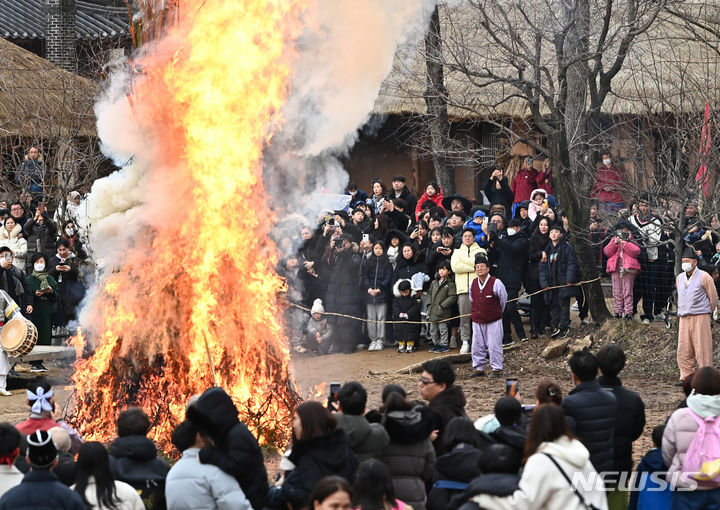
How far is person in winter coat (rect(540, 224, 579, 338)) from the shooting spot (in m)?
16.6

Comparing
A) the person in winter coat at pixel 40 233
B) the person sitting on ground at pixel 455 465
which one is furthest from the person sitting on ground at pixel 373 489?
the person in winter coat at pixel 40 233

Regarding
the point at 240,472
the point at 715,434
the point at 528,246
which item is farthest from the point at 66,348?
the point at 715,434

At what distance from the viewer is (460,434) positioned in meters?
6.62

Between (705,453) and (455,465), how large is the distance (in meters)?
1.76

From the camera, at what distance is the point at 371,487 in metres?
5.75

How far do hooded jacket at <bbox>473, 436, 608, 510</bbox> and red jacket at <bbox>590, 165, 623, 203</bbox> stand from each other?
10888 millimetres

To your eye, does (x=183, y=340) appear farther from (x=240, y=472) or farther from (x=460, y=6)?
(x=460, y=6)

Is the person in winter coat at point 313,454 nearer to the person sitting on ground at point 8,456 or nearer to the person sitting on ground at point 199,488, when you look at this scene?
the person sitting on ground at point 199,488

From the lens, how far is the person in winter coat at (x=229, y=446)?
21.5 ft

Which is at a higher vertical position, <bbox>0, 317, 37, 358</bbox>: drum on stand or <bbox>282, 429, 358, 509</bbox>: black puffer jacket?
<bbox>0, 317, 37, 358</bbox>: drum on stand

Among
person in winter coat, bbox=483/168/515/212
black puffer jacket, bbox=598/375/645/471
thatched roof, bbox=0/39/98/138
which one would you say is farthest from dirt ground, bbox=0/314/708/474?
thatched roof, bbox=0/39/98/138

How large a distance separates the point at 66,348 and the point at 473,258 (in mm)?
6456

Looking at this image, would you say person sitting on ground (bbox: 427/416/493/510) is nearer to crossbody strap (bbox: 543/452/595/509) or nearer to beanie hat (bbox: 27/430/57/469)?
crossbody strap (bbox: 543/452/595/509)

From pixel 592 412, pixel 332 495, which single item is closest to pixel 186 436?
pixel 332 495
